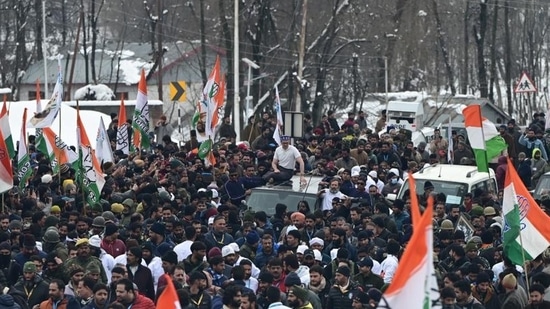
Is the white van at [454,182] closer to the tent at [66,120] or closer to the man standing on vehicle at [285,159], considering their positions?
the man standing on vehicle at [285,159]

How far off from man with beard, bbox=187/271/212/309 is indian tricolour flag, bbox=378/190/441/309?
197 inches

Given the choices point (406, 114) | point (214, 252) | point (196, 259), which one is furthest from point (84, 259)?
point (406, 114)

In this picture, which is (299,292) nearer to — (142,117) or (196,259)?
(196,259)

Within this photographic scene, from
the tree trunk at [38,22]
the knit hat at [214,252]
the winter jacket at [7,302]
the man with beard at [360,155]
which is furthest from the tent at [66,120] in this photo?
the tree trunk at [38,22]

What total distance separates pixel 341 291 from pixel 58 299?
2.56 m

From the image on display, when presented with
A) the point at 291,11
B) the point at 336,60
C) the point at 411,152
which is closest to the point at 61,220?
the point at 411,152

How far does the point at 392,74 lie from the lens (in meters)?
63.0

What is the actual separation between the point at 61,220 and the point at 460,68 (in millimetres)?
65271

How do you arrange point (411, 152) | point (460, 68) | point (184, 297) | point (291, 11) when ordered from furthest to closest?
point (460, 68) < point (291, 11) < point (411, 152) < point (184, 297)

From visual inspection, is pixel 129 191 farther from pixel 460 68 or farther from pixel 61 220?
pixel 460 68

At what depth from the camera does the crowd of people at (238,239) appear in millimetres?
13805

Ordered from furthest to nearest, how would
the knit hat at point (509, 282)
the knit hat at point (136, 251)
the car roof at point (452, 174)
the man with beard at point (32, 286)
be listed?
the car roof at point (452, 174), the knit hat at point (136, 251), the man with beard at point (32, 286), the knit hat at point (509, 282)

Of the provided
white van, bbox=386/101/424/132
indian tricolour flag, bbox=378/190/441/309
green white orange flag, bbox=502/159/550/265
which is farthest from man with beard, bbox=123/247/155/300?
white van, bbox=386/101/424/132

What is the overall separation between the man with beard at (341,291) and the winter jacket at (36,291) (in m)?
2.55
